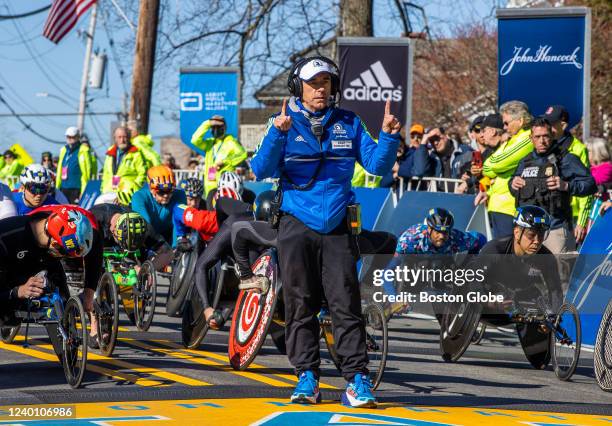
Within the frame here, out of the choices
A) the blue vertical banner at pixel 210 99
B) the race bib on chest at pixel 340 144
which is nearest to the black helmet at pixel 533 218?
the race bib on chest at pixel 340 144

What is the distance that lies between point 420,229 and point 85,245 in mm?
4140

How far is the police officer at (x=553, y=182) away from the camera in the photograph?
12344 mm

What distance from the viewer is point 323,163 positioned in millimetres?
8281

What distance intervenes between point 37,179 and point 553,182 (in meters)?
4.82

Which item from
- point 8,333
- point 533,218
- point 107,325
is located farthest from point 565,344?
point 8,333

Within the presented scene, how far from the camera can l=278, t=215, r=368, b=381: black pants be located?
8266 millimetres

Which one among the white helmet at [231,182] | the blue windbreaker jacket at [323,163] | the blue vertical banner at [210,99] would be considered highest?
the blue vertical banner at [210,99]

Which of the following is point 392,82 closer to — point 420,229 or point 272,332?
point 420,229

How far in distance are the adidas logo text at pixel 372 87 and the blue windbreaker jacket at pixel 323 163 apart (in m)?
9.98

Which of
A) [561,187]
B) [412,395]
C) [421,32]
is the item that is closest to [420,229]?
[561,187]

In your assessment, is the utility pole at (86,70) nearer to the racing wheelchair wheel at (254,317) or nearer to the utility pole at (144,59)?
the utility pole at (144,59)

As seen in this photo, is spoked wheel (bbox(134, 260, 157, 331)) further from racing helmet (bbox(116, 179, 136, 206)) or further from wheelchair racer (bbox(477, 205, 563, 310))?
wheelchair racer (bbox(477, 205, 563, 310))

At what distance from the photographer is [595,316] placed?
11.7 meters

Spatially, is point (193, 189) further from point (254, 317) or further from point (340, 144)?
point (340, 144)
